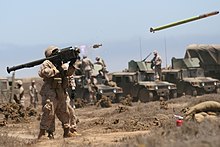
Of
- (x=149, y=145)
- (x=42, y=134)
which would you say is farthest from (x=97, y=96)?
(x=149, y=145)

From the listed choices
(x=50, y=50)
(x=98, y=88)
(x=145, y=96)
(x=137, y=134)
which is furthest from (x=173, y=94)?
(x=137, y=134)

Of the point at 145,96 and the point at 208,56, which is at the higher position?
the point at 208,56

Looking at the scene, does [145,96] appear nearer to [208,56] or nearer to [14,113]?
[208,56]

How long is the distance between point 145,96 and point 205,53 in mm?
6799

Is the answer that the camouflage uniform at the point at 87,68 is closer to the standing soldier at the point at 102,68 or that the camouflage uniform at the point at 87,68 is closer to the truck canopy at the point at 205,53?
the standing soldier at the point at 102,68

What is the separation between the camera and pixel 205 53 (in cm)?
3169

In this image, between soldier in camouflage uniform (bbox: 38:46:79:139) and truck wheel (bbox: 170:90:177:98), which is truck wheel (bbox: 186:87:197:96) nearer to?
truck wheel (bbox: 170:90:177:98)

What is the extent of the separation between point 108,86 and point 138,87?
1470 millimetres

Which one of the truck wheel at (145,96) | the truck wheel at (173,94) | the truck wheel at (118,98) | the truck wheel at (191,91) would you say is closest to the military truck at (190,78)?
the truck wheel at (191,91)

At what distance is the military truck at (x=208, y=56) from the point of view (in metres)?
30.9

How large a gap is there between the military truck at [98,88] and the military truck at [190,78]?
10.3ft

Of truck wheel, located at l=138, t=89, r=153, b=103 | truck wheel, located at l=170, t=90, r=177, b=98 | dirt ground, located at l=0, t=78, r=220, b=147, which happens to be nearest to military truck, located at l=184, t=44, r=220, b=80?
truck wheel, located at l=170, t=90, r=177, b=98

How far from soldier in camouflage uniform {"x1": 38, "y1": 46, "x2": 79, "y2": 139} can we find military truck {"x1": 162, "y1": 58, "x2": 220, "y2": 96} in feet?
52.2

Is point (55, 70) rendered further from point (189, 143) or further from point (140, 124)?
point (189, 143)
